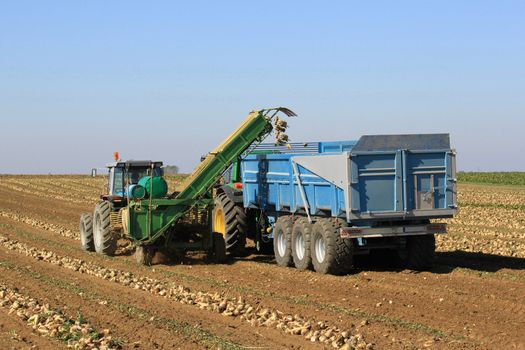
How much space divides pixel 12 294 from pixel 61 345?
161 inches

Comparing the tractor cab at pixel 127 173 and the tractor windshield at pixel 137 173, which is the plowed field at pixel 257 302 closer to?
the tractor cab at pixel 127 173

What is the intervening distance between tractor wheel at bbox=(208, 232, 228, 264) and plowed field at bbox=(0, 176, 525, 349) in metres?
0.29

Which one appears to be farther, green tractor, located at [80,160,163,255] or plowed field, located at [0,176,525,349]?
green tractor, located at [80,160,163,255]

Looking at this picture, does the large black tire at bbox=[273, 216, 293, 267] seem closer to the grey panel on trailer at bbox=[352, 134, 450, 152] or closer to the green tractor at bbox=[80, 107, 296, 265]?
the green tractor at bbox=[80, 107, 296, 265]

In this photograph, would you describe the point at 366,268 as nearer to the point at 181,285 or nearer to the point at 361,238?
the point at 361,238

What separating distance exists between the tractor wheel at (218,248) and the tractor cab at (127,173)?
234cm

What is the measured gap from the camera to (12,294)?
14.0 metres

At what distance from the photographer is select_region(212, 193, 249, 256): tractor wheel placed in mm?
19703

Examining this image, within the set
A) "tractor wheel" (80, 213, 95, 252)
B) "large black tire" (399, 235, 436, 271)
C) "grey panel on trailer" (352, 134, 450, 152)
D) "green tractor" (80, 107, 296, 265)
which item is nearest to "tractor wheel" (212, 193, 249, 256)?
"green tractor" (80, 107, 296, 265)

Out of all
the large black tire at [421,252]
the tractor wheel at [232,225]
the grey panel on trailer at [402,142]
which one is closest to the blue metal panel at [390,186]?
the grey panel on trailer at [402,142]

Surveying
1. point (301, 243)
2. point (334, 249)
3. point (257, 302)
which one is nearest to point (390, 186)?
point (334, 249)

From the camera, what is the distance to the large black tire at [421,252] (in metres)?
16.4

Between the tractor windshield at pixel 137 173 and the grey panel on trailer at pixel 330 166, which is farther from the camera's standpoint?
the tractor windshield at pixel 137 173

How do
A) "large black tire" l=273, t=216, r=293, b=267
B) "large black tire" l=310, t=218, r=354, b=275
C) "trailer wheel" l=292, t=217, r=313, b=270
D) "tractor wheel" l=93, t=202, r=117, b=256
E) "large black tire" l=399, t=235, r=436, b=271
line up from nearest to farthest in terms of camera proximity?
"large black tire" l=310, t=218, r=354, b=275 < "large black tire" l=399, t=235, r=436, b=271 < "trailer wheel" l=292, t=217, r=313, b=270 < "large black tire" l=273, t=216, r=293, b=267 < "tractor wheel" l=93, t=202, r=117, b=256
